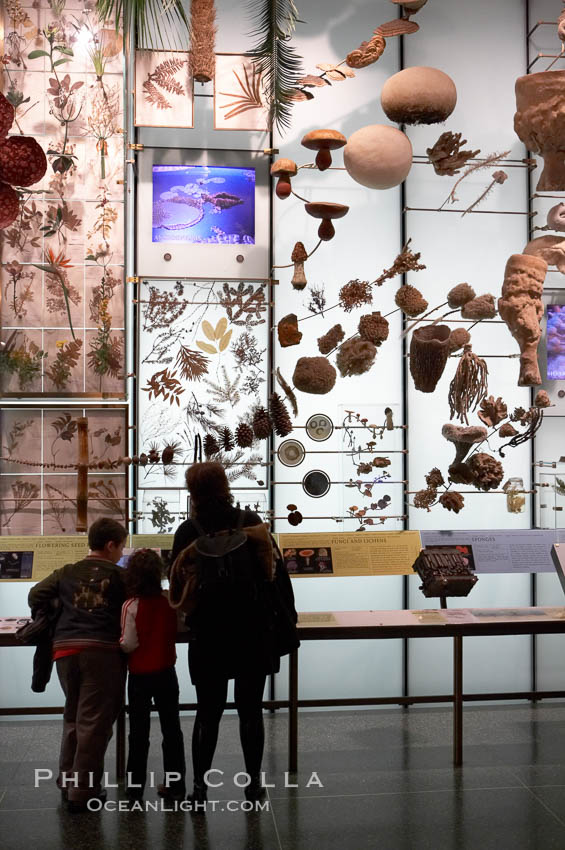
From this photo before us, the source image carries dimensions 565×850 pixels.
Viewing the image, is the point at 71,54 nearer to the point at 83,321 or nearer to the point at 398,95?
the point at 83,321

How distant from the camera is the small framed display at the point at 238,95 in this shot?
496cm

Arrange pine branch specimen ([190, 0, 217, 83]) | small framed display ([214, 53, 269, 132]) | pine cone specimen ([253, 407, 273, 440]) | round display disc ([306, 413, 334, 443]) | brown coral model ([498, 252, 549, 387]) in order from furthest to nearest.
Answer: round display disc ([306, 413, 334, 443]) < small framed display ([214, 53, 269, 132]) < pine branch specimen ([190, 0, 217, 83]) < pine cone specimen ([253, 407, 273, 440]) < brown coral model ([498, 252, 549, 387])

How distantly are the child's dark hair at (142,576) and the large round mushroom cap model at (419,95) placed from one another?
232 centimetres

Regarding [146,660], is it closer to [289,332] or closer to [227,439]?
[227,439]

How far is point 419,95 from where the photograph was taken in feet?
12.8

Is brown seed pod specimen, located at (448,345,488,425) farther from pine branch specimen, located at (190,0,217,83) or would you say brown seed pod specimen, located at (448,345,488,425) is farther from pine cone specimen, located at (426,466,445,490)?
pine branch specimen, located at (190,0,217,83)

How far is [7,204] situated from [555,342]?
4.62 meters

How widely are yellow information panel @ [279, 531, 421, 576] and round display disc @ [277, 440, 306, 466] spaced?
0.57 m

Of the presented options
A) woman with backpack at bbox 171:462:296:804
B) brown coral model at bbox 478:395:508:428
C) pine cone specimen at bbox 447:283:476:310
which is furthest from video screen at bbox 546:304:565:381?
woman with backpack at bbox 171:462:296:804

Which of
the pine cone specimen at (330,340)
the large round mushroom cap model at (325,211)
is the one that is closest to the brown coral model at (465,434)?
the pine cone specimen at (330,340)

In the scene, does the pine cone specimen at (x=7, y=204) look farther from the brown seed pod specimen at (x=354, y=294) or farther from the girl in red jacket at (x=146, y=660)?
the brown seed pod specimen at (x=354, y=294)

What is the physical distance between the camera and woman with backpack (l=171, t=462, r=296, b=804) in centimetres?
326

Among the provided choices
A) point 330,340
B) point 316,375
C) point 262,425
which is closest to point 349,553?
point 262,425

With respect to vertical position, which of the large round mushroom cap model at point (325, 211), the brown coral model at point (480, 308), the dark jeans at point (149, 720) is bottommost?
the dark jeans at point (149, 720)
